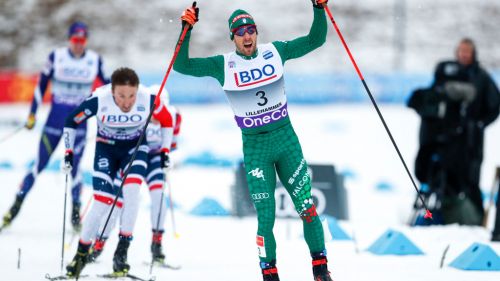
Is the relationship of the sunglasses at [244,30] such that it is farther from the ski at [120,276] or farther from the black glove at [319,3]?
the ski at [120,276]

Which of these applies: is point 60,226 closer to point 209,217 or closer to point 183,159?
point 209,217

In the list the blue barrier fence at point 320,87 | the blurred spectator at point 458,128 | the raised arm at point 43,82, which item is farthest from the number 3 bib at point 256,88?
the blue barrier fence at point 320,87

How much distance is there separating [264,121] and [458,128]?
5.43m

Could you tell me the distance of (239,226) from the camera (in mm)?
11008

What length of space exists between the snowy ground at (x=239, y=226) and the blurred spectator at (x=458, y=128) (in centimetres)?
72

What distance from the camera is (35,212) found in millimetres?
11820

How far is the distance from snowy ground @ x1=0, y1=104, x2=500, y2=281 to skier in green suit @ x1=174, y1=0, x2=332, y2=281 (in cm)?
79

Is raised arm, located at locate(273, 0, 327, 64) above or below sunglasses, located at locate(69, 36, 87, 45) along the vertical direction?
below

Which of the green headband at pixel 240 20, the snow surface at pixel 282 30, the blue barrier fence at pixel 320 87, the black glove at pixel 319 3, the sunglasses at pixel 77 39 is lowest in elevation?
the green headband at pixel 240 20

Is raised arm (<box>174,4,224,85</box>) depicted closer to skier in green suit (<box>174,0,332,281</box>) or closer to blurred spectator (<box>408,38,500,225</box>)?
skier in green suit (<box>174,0,332,281</box>)

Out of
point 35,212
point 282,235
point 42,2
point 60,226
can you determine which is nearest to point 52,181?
point 35,212

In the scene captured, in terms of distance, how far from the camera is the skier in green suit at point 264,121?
6617mm

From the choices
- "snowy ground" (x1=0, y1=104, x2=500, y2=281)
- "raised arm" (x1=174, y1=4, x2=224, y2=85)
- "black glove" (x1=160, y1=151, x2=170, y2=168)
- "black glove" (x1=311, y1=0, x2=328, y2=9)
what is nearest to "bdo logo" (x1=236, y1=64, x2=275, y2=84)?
"raised arm" (x1=174, y1=4, x2=224, y2=85)

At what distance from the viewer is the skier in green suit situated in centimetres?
662
